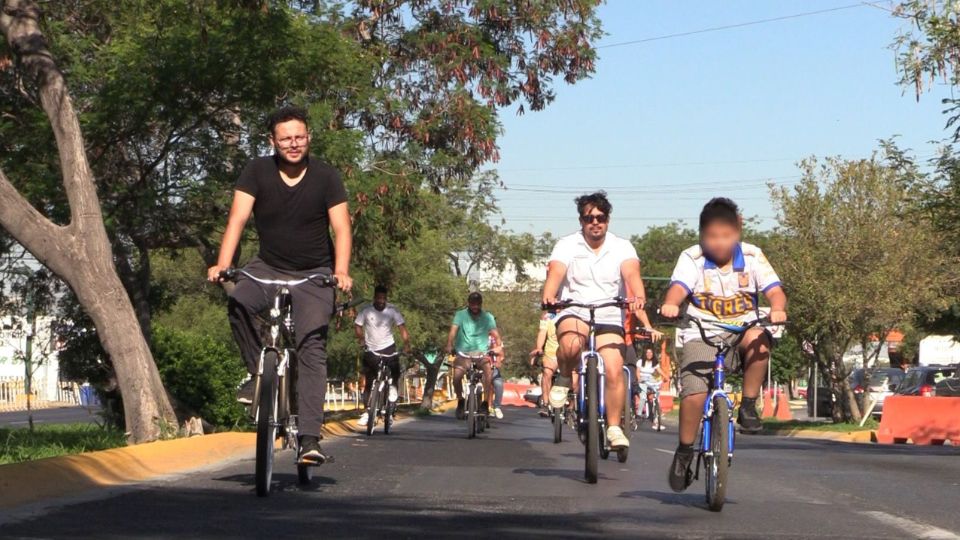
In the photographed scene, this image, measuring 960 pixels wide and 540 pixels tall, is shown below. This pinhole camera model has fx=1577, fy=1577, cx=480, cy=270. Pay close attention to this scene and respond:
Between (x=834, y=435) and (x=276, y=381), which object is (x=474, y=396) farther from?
(x=834, y=435)

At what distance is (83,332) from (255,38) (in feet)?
15.6

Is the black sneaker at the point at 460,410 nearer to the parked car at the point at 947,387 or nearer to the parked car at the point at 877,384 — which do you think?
the parked car at the point at 947,387

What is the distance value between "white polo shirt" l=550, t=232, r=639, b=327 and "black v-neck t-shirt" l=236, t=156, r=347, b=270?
2.22 m

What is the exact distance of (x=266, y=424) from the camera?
8227 millimetres

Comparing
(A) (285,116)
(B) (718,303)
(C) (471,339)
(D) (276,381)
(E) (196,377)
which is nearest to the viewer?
(D) (276,381)

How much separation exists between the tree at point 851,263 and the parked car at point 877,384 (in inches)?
23.2

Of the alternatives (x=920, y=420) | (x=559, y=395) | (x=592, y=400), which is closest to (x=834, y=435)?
(x=920, y=420)

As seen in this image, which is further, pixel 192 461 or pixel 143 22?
pixel 143 22

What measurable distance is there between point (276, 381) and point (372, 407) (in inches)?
402

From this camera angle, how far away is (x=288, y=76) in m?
17.3

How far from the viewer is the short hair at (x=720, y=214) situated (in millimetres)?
8523

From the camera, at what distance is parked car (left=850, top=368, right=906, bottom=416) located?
39000 mm

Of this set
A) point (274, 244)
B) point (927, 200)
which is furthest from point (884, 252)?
point (274, 244)

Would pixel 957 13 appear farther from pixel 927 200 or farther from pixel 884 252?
pixel 884 252
